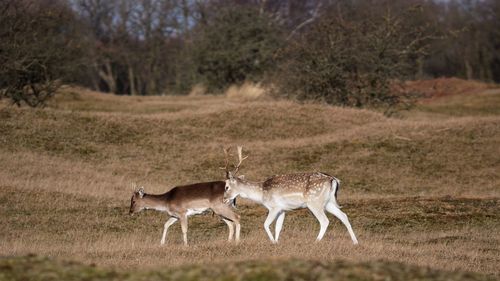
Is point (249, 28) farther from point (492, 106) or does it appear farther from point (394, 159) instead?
point (394, 159)

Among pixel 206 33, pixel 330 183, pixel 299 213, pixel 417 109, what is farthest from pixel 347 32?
pixel 330 183

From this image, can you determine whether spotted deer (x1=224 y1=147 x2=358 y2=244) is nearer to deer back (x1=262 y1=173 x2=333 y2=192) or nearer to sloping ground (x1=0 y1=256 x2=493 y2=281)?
deer back (x1=262 y1=173 x2=333 y2=192)

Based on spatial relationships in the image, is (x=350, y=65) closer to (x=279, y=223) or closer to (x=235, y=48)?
(x=235, y=48)

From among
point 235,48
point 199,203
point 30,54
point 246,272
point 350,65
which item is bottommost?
point 199,203

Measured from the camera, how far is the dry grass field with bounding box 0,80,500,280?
31.7ft

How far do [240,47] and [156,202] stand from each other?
41777mm

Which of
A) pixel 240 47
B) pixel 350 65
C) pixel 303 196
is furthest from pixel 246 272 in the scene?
pixel 240 47

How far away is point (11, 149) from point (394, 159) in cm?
1383

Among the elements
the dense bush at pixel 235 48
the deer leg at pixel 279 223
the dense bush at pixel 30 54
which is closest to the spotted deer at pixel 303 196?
the deer leg at pixel 279 223

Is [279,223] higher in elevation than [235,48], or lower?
lower

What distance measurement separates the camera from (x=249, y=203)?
2269 cm

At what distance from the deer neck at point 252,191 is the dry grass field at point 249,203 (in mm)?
1095

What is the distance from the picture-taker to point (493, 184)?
26594 mm

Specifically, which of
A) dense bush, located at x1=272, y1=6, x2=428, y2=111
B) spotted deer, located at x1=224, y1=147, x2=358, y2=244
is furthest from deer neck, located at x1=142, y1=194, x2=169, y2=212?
dense bush, located at x1=272, y1=6, x2=428, y2=111
